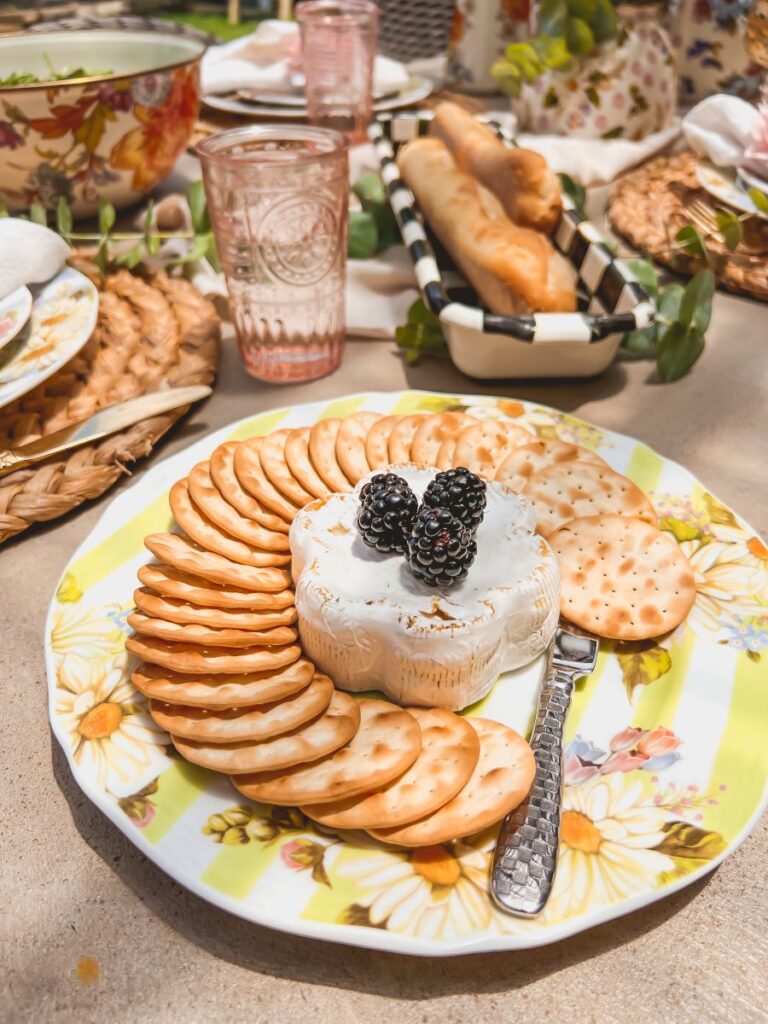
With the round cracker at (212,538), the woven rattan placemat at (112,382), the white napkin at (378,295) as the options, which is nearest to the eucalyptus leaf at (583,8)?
the white napkin at (378,295)

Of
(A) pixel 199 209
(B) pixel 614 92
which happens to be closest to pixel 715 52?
(B) pixel 614 92

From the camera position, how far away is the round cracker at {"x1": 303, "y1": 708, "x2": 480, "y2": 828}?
66 cm

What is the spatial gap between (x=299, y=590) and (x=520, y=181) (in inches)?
39.7

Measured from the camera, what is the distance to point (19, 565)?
1.04 meters

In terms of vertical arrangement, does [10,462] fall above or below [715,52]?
below

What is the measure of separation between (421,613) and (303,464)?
1.03 ft

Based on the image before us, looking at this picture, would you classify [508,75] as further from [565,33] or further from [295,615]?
[295,615]

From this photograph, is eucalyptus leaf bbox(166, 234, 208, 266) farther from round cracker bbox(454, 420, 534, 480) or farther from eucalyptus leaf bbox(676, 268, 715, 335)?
eucalyptus leaf bbox(676, 268, 715, 335)

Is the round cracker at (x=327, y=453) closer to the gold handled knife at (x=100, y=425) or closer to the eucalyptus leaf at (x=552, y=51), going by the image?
the gold handled knife at (x=100, y=425)

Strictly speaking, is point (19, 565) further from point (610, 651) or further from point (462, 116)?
point (462, 116)

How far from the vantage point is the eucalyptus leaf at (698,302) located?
1.36 metres

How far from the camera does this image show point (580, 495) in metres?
0.99

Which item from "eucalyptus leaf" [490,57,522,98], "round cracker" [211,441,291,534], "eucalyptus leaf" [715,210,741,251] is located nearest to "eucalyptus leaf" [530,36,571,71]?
"eucalyptus leaf" [490,57,522,98]

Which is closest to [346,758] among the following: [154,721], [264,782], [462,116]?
[264,782]
